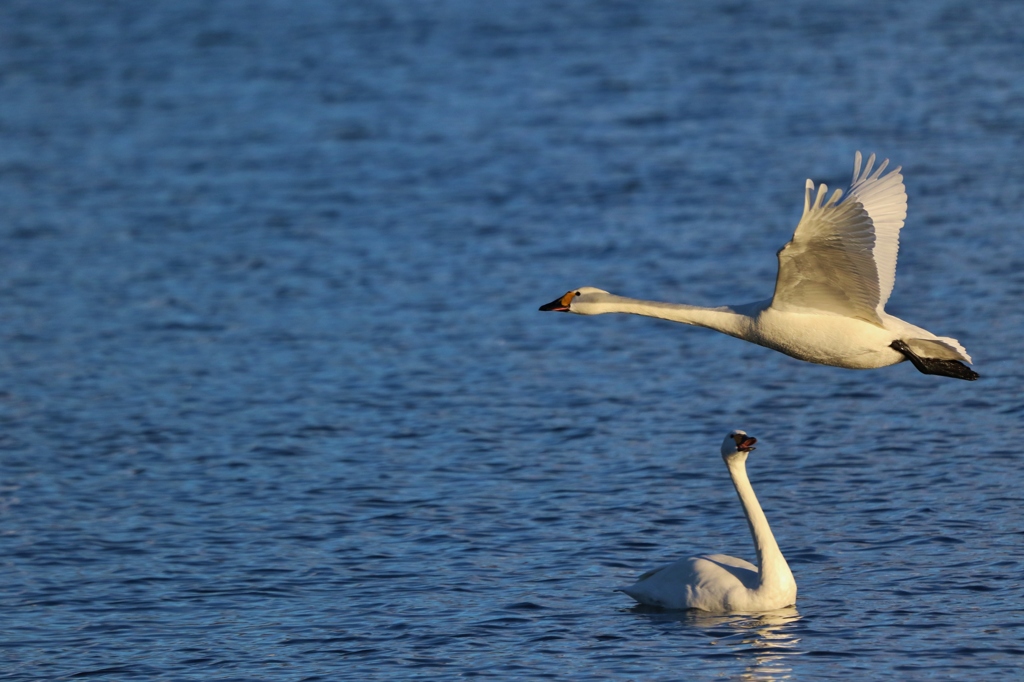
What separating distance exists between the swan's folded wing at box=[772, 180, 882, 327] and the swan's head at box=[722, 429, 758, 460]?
1.70 meters

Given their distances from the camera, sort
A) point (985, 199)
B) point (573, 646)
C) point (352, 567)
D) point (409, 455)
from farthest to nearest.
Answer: point (985, 199)
point (409, 455)
point (352, 567)
point (573, 646)

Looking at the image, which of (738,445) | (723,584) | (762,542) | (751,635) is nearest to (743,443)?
(738,445)

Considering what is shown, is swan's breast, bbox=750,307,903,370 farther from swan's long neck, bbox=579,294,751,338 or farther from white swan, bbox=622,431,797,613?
white swan, bbox=622,431,797,613

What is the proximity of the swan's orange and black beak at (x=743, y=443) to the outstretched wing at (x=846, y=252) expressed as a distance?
1.55m

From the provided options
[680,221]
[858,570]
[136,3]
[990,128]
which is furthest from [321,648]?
A: [136,3]

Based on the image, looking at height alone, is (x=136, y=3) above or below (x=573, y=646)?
above

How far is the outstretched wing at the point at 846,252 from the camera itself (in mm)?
8312

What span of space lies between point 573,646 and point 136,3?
87.8ft

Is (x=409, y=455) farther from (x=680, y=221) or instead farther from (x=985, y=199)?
(x=985, y=199)

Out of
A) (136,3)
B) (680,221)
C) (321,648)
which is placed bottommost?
(321,648)

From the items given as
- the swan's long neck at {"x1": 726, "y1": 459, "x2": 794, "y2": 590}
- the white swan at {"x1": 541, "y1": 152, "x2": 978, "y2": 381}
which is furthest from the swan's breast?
the swan's long neck at {"x1": 726, "y1": 459, "x2": 794, "y2": 590}

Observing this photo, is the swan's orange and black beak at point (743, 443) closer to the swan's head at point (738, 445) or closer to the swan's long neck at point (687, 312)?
the swan's head at point (738, 445)

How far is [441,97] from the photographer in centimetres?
2595

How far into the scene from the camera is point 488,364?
49.4 ft
